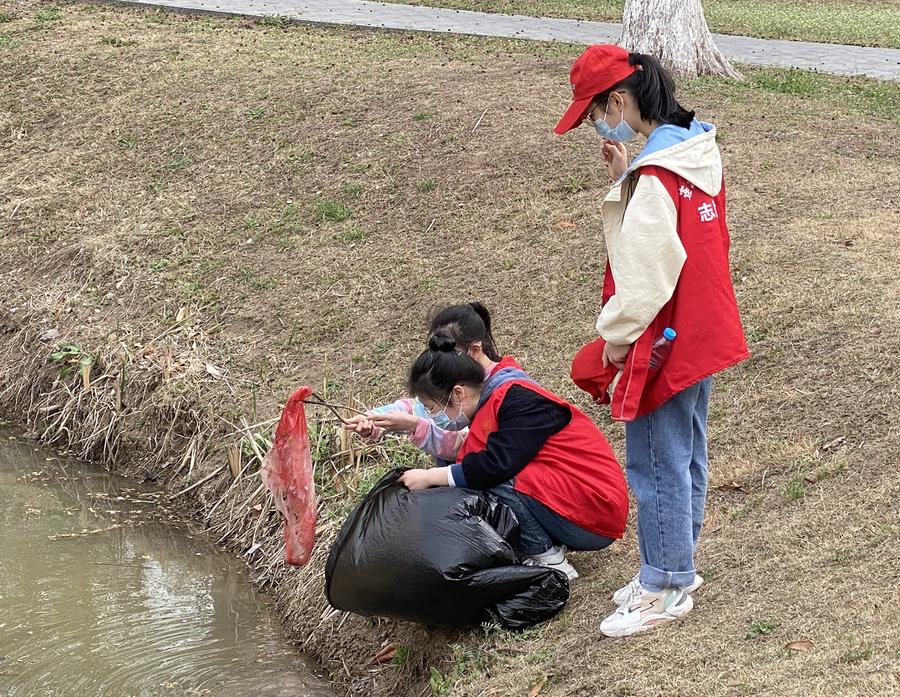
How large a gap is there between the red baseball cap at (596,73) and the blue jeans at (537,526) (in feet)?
4.28

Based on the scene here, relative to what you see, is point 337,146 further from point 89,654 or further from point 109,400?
point 89,654

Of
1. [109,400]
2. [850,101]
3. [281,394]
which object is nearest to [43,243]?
[109,400]

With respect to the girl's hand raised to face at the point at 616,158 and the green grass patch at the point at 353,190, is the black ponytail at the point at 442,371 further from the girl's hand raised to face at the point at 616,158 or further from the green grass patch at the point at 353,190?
the green grass patch at the point at 353,190

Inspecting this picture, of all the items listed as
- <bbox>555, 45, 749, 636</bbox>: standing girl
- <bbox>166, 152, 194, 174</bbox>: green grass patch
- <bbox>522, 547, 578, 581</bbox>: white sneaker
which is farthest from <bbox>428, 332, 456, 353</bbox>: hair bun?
<bbox>166, 152, 194, 174</bbox>: green grass patch

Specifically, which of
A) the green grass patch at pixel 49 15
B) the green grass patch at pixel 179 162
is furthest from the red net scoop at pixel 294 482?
the green grass patch at pixel 49 15

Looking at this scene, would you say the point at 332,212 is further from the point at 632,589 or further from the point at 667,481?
the point at 667,481

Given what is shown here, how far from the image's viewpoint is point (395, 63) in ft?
35.7

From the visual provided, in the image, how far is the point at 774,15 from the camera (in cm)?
1720

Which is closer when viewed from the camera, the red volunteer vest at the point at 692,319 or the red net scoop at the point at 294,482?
the red volunteer vest at the point at 692,319

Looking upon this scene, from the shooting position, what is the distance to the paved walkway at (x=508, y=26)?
12516 mm

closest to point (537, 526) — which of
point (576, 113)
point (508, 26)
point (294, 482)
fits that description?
point (294, 482)

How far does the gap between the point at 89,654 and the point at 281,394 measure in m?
2.04

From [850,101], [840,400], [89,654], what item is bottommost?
[89,654]

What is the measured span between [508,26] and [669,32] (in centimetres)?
469
